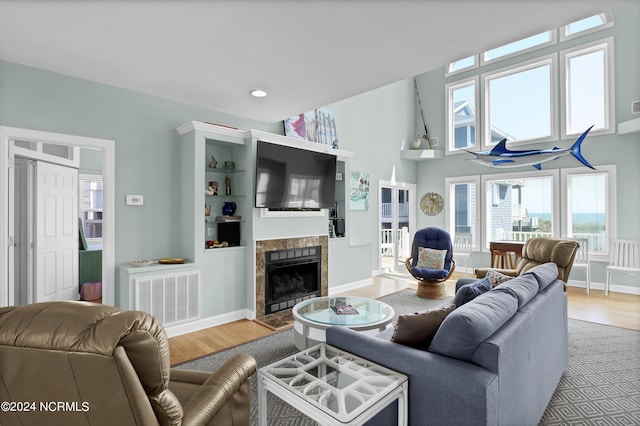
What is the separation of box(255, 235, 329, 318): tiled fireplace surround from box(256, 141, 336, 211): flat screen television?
17.3 inches

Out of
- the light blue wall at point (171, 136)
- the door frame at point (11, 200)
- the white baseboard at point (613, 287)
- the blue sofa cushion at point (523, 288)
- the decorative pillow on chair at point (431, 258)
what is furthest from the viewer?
the white baseboard at point (613, 287)

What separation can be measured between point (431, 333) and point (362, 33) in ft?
6.90

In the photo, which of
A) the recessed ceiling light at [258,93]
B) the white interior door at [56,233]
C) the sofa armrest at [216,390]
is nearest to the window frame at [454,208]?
the recessed ceiling light at [258,93]

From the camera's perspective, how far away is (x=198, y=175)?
12.2 feet

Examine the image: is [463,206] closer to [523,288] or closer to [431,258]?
[431,258]

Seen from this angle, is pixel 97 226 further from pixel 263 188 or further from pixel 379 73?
pixel 379 73

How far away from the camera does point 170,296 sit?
351cm

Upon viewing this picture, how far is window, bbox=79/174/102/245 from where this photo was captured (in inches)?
232

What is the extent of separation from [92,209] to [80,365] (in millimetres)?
6191

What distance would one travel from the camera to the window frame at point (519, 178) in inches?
238

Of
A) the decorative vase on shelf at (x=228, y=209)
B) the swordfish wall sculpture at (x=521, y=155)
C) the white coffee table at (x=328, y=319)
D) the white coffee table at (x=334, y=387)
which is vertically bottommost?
the white coffee table at (x=328, y=319)

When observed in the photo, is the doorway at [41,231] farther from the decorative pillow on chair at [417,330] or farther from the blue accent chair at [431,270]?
the blue accent chair at [431,270]

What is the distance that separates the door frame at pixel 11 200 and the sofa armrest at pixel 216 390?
250cm

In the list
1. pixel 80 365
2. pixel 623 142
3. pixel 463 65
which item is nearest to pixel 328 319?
pixel 80 365
